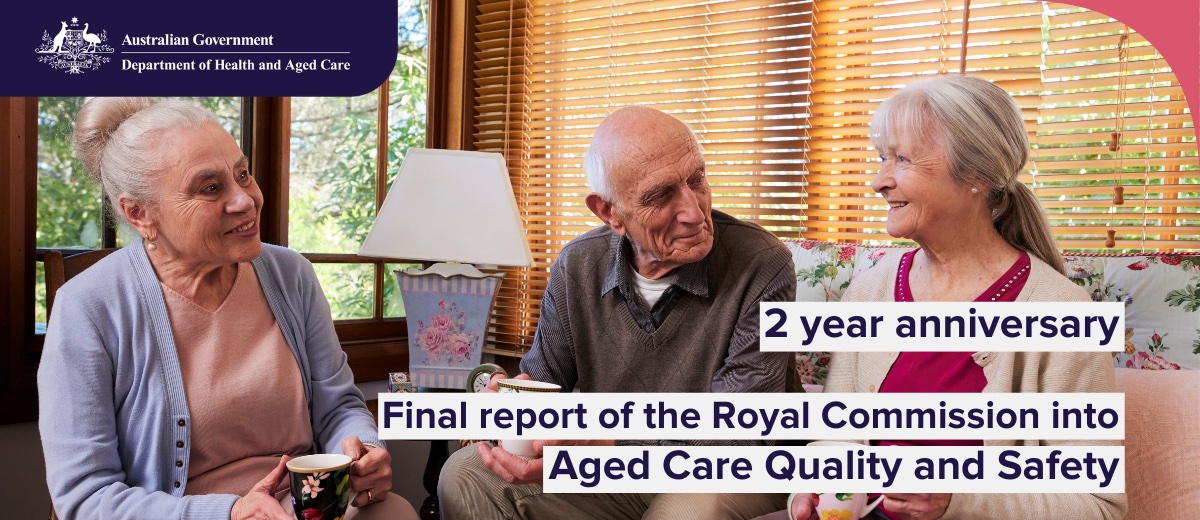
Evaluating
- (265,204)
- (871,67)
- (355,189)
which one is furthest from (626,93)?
(265,204)

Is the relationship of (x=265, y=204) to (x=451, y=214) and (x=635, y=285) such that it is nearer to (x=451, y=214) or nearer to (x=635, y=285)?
(x=451, y=214)

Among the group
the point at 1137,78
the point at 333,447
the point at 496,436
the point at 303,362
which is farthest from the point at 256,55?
the point at 1137,78

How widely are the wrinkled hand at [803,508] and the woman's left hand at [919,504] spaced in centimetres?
12

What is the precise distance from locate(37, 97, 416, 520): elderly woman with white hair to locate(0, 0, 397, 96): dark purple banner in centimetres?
69

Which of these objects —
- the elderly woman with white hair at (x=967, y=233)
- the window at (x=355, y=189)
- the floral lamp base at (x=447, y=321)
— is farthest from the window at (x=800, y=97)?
the elderly woman with white hair at (x=967, y=233)

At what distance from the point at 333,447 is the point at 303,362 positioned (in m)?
0.16

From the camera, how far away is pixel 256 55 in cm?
231

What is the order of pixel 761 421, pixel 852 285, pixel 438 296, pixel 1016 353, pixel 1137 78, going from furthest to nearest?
pixel 438 296
pixel 1137 78
pixel 852 285
pixel 761 421
pixel 1016 353

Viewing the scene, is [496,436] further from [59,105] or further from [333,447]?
[59,105]

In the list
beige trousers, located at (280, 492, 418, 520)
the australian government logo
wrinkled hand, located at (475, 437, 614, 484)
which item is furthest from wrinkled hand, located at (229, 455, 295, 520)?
the australian government logo

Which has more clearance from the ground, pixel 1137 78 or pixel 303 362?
pixel 1137 78

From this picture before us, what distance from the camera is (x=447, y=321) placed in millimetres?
2473

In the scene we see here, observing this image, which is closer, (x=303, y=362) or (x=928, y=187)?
(x=928, y=187)

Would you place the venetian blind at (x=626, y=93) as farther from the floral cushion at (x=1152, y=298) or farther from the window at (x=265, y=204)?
the floral cushion at (x=1152, y=298)
